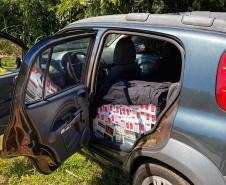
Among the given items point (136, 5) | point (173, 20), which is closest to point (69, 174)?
point (173, 20)

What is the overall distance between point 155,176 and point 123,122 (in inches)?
29.9

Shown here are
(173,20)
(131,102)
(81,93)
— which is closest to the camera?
(173,20)

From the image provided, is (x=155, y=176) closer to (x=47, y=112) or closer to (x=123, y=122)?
(x=123, y=122)

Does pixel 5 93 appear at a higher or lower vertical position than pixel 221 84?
lower

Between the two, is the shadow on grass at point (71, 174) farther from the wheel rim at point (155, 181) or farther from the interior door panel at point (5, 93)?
the wheel rim at point (155, 181)

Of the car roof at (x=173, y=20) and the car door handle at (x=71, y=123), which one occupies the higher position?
the car roof at (x=173, y=20)

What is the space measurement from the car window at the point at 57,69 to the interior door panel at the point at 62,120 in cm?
→ 12

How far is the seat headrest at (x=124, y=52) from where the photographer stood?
12.8ft

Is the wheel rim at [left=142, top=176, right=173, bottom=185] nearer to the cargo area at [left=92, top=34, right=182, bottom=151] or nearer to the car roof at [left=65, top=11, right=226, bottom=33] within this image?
the cargo area at [left=92, top=34, right=182, bottom=151]

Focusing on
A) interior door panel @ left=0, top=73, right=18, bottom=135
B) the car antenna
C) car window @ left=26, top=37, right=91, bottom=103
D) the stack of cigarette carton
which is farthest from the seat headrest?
the car antenna

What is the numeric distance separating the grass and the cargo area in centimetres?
52

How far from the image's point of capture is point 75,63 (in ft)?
13.3

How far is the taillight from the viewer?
2.62 meters

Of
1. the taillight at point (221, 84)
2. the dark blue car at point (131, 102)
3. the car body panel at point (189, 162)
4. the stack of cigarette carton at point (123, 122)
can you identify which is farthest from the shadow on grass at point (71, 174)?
the taillight at point (221, 84)
